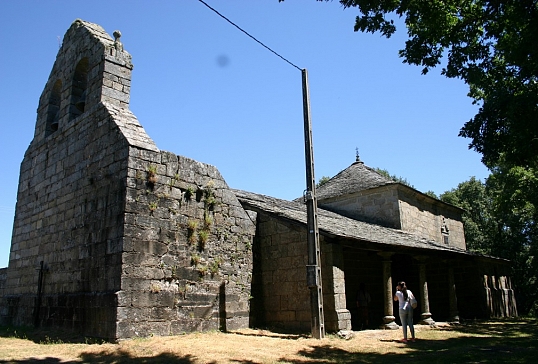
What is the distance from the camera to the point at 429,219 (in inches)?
819

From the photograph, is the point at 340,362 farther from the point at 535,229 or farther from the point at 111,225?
the point at 535,229

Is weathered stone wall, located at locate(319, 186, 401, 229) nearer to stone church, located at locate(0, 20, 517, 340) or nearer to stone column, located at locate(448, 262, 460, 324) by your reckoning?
stone column, located at locate(448, 262, 460, 324)

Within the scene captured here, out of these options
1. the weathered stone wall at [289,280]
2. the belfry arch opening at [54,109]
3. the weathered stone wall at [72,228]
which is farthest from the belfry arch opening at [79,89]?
the weathered stone wall at [289,280]

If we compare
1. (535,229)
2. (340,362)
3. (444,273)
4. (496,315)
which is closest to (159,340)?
(340,362)

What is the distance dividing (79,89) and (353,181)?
12.8 m

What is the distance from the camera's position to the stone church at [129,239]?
8969 mm

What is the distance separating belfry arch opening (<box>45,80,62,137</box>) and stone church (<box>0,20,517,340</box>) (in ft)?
0.10

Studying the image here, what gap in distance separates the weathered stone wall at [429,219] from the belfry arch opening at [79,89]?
12.9 m

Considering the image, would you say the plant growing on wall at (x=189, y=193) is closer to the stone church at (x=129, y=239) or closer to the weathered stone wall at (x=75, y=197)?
the stone church at (x=129, y=239)

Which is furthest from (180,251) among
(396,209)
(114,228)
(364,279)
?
(396,209)

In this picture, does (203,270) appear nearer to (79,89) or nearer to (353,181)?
(79,89)

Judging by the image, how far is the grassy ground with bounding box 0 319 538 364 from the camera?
7.27 m

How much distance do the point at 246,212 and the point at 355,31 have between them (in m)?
5.39

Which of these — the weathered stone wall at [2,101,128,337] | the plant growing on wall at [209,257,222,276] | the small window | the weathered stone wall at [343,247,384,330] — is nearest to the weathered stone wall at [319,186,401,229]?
the weathered stone wall at [343,247,384,330]
